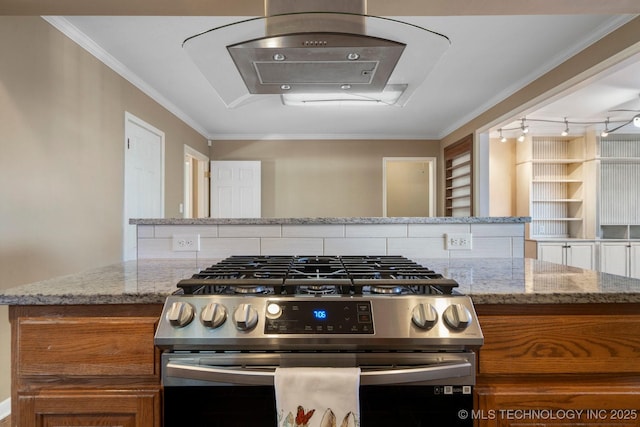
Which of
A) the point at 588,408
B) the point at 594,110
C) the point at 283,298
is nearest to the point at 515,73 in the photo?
the point at 594,110

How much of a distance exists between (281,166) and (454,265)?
440 cm

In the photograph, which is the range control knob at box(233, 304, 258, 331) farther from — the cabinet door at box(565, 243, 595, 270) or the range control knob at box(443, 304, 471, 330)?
the cabinet door at box(565, 243, 595, 270)

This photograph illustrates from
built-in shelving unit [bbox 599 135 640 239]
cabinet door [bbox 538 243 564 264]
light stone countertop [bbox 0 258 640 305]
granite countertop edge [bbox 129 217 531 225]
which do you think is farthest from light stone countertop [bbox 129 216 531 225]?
built-in shelving unit [bbox 599 135 640 239]

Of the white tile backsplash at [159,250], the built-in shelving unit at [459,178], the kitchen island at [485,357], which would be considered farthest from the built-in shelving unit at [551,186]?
the white tile backsplash at [159,250]

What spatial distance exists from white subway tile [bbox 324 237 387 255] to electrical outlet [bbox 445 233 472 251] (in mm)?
303

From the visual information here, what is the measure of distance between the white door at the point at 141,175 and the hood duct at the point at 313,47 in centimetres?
220

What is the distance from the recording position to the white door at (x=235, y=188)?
5.38m

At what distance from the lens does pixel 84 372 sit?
91cm

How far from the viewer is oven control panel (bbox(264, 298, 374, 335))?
0.86m

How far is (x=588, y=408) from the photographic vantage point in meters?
0.92

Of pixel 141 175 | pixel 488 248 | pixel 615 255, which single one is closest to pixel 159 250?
pixel 488 248

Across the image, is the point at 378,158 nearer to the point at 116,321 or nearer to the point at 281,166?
the point at 281,166

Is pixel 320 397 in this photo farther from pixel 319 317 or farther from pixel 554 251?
pixel 554 251

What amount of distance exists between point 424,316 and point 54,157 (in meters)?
2.46
